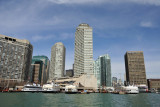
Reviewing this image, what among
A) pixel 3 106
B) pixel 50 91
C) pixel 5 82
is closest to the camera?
pixel 3 106

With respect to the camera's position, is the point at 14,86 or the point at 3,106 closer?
the point at 3,106

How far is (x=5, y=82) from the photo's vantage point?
194000mm

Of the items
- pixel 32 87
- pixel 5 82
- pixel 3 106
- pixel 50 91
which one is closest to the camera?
pixel 3 106

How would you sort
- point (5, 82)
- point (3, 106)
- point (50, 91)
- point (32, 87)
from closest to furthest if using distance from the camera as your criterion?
A: point (3, 106) → point (50, 91) → point (32, 87) → point (5, 82)

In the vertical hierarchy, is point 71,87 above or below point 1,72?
below

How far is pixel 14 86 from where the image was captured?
646 feet

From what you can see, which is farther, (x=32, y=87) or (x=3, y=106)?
(x=32, y=87)

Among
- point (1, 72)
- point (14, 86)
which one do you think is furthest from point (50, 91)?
point (1, 72)

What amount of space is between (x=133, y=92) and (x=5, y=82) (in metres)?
169

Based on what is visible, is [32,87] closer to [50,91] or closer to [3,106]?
[50,91]

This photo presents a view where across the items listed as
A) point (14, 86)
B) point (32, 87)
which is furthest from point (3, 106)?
point (14, 86)

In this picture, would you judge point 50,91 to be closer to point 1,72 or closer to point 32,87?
point 32,87

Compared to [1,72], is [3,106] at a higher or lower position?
lower

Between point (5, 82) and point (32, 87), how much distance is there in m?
54.3
